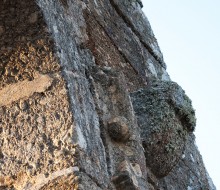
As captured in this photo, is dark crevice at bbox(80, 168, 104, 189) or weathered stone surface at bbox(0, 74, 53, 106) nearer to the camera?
dark crevice at bbox(80, 168, 104, 189)

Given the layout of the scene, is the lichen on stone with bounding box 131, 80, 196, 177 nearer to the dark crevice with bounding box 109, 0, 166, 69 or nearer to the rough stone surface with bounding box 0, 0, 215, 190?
the rough stone surface with bounding box 0, 0, 215, 190

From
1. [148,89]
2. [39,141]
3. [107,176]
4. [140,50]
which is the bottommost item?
[107,176]

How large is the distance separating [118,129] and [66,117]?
1.12ft

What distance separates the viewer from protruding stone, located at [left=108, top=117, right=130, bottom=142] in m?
2.60

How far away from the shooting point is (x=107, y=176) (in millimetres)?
2367

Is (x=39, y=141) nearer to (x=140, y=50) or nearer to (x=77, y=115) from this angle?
(x=77, y=115)

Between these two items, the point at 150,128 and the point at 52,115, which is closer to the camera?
the point at 52,115

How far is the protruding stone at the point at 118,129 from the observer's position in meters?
2.60

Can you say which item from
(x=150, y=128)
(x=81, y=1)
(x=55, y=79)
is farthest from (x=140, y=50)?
(x=55, y=79)

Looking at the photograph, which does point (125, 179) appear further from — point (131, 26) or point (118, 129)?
point (131, 26)

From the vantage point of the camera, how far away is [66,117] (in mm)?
2324

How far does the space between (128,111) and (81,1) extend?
1045 millimetres

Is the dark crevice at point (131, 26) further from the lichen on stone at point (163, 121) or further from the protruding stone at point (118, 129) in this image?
the protruding stone at point (118, 129)

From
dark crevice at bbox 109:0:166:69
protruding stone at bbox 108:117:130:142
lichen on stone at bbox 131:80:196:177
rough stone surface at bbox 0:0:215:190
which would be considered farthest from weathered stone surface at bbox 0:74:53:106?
dark crevice at bbox 109:0:166:69
